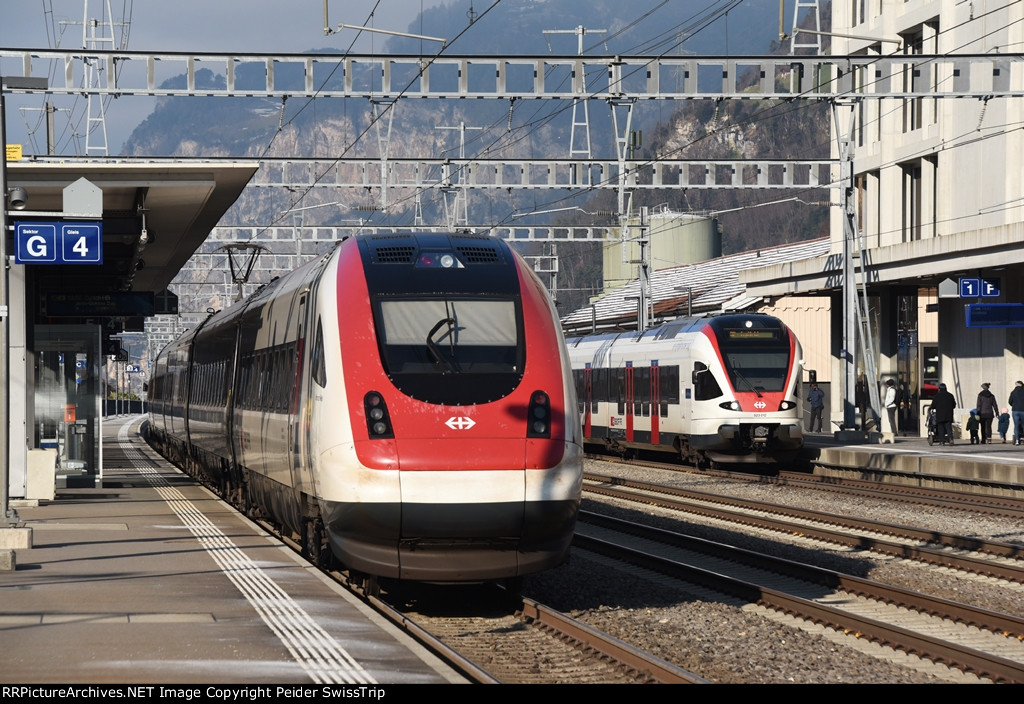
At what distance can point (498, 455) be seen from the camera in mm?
10922

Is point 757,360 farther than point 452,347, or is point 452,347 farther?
point 757,360

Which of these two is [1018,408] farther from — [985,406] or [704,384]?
[704,384]

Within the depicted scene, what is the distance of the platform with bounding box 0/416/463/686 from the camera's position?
26.9ft

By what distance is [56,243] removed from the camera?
53.9ft

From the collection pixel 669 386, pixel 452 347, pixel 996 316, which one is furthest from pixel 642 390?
pixel 452 347

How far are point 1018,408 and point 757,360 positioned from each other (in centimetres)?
790

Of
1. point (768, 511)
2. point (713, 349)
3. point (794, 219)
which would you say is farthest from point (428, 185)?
point (794, 219)

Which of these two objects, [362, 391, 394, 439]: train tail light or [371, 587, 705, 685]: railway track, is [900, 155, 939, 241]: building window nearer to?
[371, 587, 705, 685]: railway track

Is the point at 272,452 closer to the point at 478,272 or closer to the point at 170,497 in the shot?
the point at 478,272

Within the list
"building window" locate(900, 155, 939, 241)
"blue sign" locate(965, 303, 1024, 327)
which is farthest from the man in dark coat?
"building window" locate(900, 155, 939, 241)

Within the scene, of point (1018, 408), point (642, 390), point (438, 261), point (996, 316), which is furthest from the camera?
point (642, 390)

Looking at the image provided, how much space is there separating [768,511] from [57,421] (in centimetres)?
1299

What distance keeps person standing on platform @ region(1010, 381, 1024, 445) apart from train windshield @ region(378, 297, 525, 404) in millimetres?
23313

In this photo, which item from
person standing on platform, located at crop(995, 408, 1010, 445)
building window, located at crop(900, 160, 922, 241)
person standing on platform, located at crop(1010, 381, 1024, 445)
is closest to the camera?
person standing on platform, located at crop(1010, 381, 1024, 445)
